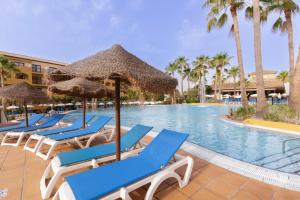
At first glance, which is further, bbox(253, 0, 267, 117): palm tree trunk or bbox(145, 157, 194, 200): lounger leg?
bbox(253, 0, 267, 117): palm tree trunk

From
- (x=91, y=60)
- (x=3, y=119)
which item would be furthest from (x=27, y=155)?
(x=3, y=119)

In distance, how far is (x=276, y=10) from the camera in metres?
11.5

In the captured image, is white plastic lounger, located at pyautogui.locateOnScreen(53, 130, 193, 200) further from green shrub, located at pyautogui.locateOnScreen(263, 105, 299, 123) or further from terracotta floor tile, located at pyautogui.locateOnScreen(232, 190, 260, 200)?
green shrub, located at pyautogui.locateOnScreen(263, 105, 299, 123)

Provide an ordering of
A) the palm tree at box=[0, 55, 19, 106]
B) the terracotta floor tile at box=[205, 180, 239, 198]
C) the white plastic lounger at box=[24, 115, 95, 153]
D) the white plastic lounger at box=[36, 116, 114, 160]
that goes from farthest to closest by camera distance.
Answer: the palm tree at box=[0, 55, 19, 106] < the white plastic lounger at box=[24, 115, 95, 153] < the white plastic lounger at box=[36, 116, 114, 160] < the terracotta floor tile at box=[205, 180, 239, 198]

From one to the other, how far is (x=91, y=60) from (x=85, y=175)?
5.97ft

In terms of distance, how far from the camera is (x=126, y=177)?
94.9 inches

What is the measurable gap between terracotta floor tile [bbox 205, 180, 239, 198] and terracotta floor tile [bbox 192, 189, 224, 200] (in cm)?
9

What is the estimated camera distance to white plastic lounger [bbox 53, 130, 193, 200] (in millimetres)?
2121

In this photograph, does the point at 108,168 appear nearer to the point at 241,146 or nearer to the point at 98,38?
the point at 241,146

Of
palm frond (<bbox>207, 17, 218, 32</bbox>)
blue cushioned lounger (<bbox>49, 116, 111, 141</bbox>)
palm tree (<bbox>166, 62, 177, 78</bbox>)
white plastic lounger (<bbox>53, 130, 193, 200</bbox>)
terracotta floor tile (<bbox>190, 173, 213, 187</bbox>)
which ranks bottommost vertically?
terracotta floor tile (<bbox>190, 173, 213, 187</bbox>)

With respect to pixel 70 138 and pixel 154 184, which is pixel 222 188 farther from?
pixel 70 138

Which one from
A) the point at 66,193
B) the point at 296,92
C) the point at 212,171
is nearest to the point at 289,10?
the point at 296,92

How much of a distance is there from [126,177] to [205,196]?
130cm

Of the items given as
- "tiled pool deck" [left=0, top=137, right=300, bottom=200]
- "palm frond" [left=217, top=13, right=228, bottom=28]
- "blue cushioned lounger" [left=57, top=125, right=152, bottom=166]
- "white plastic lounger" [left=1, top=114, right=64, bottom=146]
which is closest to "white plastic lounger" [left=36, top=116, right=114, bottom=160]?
"tiled pool deck" [left=0, top=137, right=300, bottom=200]
